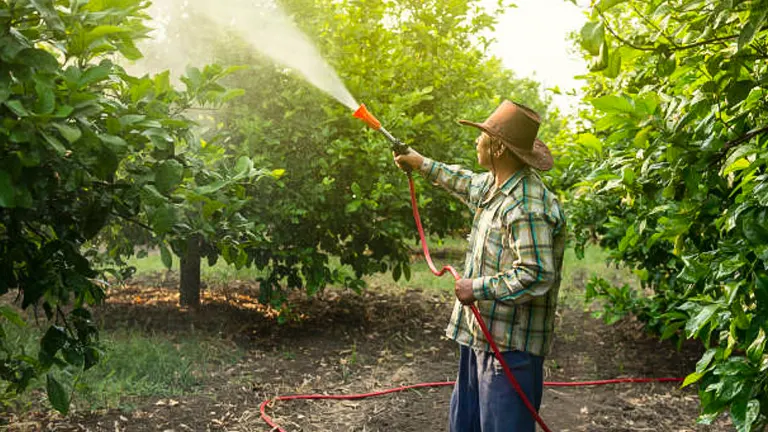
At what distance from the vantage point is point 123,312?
6785 mm

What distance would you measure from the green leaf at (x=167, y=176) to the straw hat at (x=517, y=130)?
54.7 inches

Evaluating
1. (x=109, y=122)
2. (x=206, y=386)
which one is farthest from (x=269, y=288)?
(x=109, y=122)

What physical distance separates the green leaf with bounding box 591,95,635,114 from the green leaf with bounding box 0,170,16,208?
1.73m

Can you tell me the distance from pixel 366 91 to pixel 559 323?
3397 millimetres

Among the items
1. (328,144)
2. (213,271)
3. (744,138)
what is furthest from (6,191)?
(213,271)

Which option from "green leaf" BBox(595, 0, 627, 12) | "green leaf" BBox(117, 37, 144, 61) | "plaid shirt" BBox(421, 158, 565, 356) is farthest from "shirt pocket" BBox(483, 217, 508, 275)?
"green leaf" BBox(117, 37, 144, 61)

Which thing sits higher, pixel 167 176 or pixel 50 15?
pixel 50 15

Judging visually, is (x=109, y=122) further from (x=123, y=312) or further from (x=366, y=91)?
(x=123, y=312)

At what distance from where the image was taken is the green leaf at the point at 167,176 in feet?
7.36

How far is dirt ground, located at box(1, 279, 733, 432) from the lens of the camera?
179 inches

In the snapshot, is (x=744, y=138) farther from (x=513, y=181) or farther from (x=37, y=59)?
(x=37, y=59)

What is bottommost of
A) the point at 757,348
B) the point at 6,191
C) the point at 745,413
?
A: the point at 745,413

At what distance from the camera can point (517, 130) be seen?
3.07 meters

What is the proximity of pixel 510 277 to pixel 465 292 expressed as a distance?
21cm
